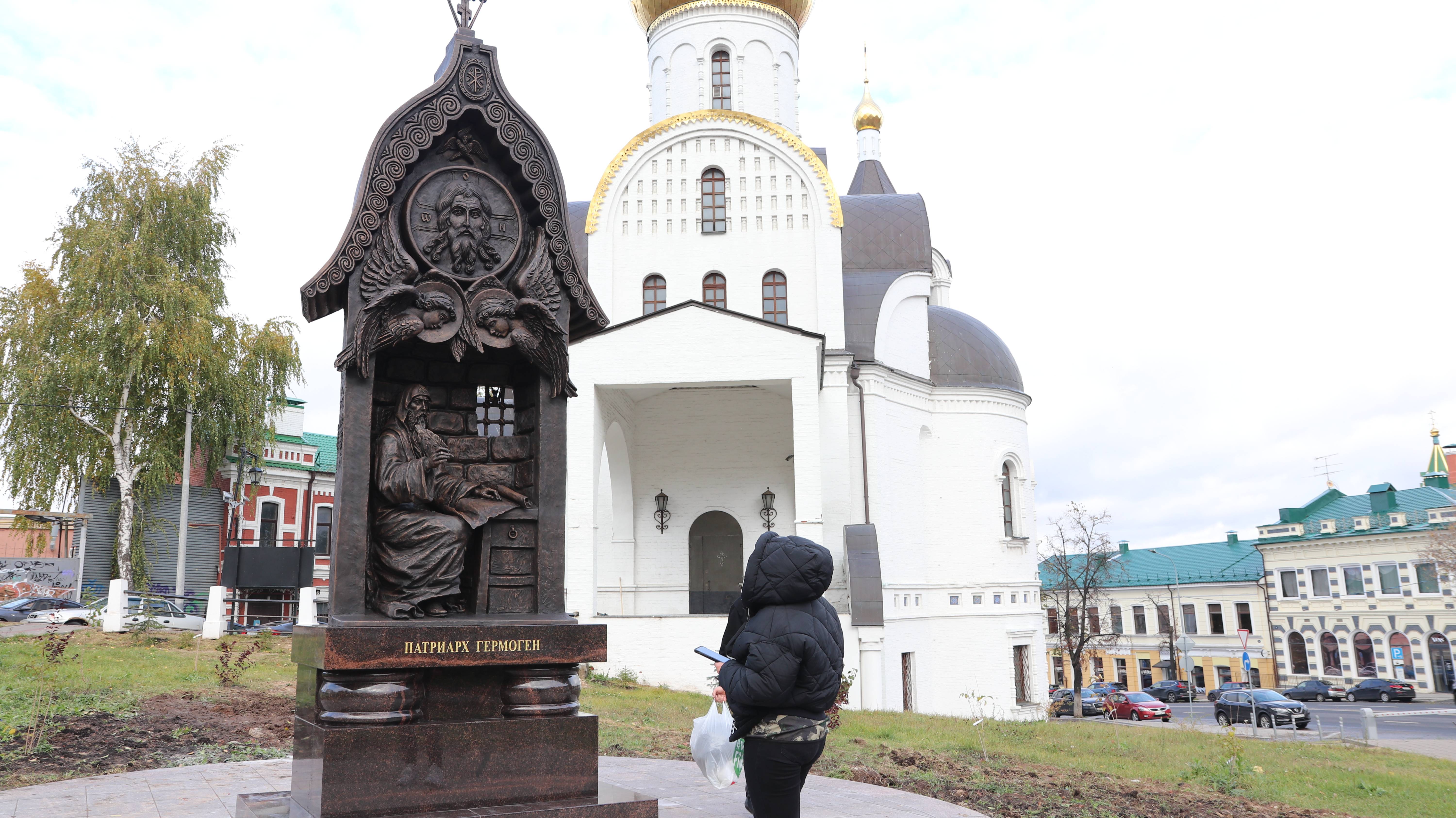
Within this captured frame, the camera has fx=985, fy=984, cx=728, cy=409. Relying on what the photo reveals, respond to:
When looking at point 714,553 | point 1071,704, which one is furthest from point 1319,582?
point 714,553

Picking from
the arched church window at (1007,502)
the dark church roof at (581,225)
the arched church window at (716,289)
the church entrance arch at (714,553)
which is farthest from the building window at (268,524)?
the arched church window at (1007,502)

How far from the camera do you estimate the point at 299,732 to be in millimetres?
5543

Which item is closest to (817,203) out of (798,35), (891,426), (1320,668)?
(891,426)

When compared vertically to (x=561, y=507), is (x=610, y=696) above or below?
below

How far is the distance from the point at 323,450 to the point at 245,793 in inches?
1251

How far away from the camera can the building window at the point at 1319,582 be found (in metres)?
41.8

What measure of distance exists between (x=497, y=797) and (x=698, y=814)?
1.51 m

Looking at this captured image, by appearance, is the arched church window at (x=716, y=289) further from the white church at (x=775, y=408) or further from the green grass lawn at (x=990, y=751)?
the green grass lawn at (x=990, y=751)

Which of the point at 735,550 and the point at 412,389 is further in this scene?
the point at 735,550

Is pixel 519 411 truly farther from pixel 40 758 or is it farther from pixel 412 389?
pixel 40 758

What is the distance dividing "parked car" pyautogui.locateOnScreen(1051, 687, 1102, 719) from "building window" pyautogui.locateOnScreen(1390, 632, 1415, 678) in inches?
541

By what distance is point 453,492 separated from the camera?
19.0ft

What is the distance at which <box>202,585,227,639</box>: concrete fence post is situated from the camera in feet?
62.1

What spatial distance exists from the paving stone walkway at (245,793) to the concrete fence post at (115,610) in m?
13.1
